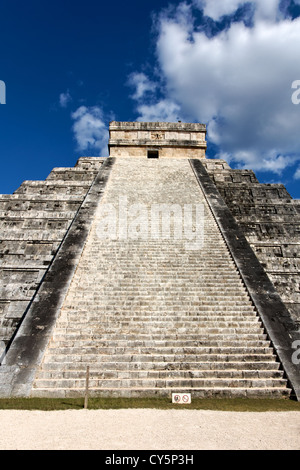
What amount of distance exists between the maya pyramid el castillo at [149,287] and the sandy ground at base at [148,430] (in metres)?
0.84

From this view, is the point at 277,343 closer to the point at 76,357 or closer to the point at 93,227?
the point at 76,357

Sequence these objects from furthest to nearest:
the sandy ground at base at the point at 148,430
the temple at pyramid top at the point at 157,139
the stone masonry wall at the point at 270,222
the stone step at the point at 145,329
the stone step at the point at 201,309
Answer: the temple at pyramid top at the point at 157,139 < the stone masonry wall at the point at 270,222 < the stone step at the point at 201,309 < the stone step at the point at 145,329 < the sandy ground at base at the point at 148,430

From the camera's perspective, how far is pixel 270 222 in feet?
35.1

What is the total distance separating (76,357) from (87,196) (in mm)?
7295

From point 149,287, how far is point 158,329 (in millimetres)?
1351

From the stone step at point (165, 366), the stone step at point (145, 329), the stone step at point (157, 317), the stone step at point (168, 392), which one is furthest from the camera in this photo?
the stone step at point (157, 317)

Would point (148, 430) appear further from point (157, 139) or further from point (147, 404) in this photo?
point (157, 139)

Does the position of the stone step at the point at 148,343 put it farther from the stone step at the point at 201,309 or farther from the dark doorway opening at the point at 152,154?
the dark doorway opening at the point at 152,154

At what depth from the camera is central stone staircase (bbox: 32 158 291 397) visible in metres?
5.35

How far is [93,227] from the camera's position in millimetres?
9984

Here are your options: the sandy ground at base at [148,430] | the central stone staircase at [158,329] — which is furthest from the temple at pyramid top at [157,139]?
the sandy ground at base at [148,430]

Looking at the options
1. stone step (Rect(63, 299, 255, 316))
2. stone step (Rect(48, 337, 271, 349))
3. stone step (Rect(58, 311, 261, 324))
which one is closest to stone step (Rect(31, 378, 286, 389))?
stone step (Rect(48, 337, 271, 349))

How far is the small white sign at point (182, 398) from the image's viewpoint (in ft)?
15.7

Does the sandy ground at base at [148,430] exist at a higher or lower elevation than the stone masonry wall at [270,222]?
lower
